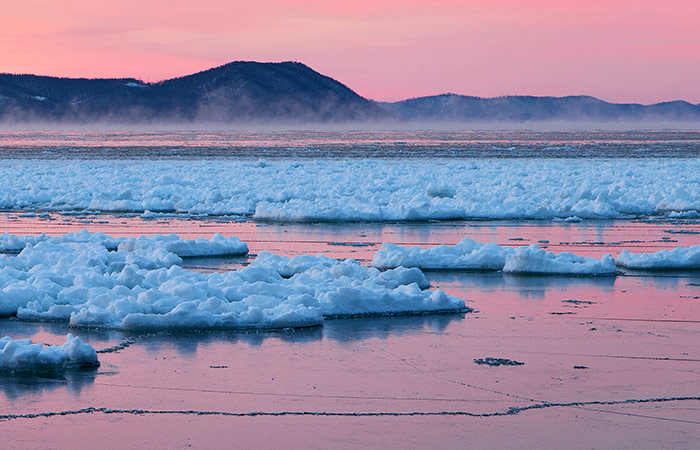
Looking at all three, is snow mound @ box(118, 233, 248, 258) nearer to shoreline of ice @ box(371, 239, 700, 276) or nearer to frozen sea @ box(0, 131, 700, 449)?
frozen sea @ box(0, 131, 700, 449)

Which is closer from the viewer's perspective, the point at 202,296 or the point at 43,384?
the point at 43,384

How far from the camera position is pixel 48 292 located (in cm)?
995

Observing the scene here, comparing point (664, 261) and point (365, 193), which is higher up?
point (664, 261)

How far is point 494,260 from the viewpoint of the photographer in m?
12.6

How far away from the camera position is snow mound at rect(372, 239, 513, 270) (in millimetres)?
12461

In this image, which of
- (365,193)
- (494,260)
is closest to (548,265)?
(494,260)

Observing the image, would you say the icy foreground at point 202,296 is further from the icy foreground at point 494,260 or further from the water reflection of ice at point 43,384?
the water reflection of ice at point 43,384

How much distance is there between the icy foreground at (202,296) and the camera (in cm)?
906

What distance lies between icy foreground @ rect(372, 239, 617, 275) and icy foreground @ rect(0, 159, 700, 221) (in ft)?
21.3

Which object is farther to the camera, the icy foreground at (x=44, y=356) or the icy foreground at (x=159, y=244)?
the icy foreground at (x=159, y=244)

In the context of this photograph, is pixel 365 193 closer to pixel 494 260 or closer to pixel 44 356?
pixel 494 260

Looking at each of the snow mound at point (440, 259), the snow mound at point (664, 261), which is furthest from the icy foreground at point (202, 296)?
the snow mound at point (664, 261)

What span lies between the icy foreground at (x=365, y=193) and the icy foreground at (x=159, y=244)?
531 centimetres

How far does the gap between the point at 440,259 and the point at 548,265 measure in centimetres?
133
